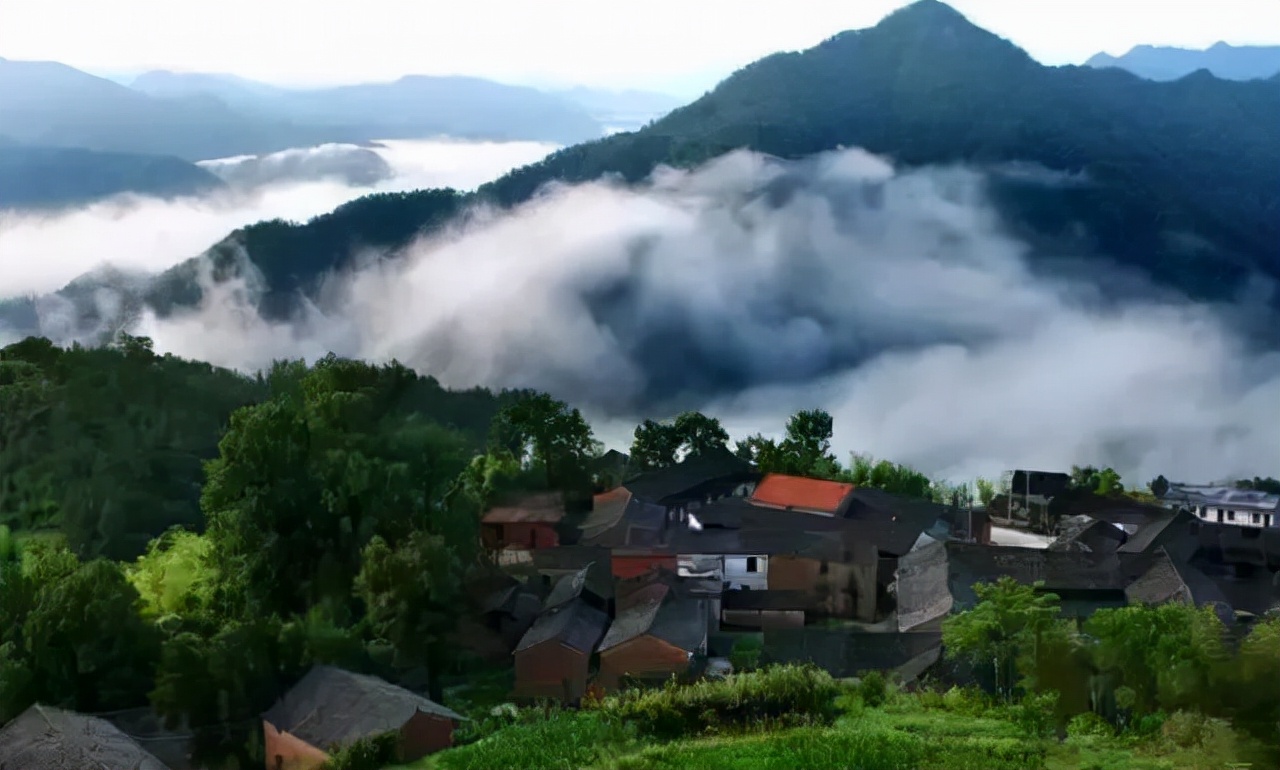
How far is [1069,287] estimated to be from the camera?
572 centimetres

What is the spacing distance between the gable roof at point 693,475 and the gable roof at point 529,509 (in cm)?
35

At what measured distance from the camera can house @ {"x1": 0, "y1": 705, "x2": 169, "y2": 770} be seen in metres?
4.71

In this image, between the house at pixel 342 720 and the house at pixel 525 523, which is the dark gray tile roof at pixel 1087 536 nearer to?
the house at pixel 525 523

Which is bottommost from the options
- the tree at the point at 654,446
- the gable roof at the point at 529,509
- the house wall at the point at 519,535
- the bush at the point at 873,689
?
the bush at the point at 873,689

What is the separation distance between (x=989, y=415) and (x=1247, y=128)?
192 centimetres

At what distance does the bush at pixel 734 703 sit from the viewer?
5121 mm

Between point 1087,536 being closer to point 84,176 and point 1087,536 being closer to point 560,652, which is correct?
point 560,652

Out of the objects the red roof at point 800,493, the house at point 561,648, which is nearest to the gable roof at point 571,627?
the house at point 561,648

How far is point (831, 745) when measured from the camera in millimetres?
5051

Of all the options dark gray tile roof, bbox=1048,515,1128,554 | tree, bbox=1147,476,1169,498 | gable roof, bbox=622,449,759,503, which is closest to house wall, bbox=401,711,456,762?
gable roof, bbox=622,449,759,503

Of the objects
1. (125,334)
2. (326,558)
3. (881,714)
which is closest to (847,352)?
(881,714)

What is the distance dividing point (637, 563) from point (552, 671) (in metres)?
0.58

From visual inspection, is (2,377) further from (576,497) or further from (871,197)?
(871,197)

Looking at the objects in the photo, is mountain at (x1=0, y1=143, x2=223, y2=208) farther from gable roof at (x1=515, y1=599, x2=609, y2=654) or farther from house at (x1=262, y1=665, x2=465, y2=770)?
gable roof at (x1=515, y1=599, x2=609, y2=654)
